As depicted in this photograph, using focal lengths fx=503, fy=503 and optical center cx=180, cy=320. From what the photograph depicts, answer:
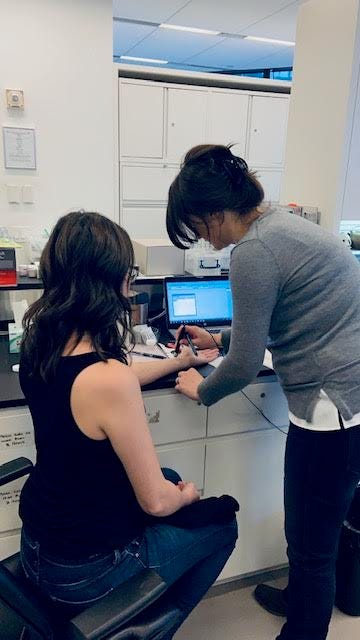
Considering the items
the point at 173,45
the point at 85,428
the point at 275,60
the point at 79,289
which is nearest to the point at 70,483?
the point at 85,428

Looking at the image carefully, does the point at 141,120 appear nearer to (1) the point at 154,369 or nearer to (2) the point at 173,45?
(2) the point at 173,45

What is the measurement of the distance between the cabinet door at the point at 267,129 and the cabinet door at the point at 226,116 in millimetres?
98

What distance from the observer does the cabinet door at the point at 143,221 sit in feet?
13.1

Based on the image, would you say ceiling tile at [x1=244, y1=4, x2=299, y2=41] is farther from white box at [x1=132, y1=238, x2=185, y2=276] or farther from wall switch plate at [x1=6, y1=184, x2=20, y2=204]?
white box at [x1=132, y1=238, x2=185, y2=276]

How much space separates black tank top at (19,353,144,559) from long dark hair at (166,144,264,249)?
430 millimetres

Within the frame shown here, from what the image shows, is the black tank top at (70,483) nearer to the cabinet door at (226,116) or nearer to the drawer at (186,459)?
the drawer at (186,459)

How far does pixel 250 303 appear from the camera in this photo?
1110mm

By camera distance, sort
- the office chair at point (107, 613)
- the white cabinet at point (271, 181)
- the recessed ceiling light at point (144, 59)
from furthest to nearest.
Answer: the recessed ceiling light at point (144, 59), the white cabinet at point (271, 181), the office chair at point (107, 613)

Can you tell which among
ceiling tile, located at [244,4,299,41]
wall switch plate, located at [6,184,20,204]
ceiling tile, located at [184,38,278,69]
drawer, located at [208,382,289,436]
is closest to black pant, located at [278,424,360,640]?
drawer, located at [208,382,289,436]

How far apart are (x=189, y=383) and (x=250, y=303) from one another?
1.36 feet

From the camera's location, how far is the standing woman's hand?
4.62 ft

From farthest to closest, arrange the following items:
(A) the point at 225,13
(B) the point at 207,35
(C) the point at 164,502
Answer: (B) the point at 207,35 → (A) the point at 225,13 → (C) the point at 164,502

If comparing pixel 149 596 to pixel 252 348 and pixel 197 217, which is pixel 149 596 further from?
pixel 197 217

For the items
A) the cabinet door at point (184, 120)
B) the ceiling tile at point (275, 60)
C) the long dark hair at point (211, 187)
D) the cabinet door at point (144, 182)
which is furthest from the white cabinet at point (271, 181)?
the long dark hair at point (211, 187)
